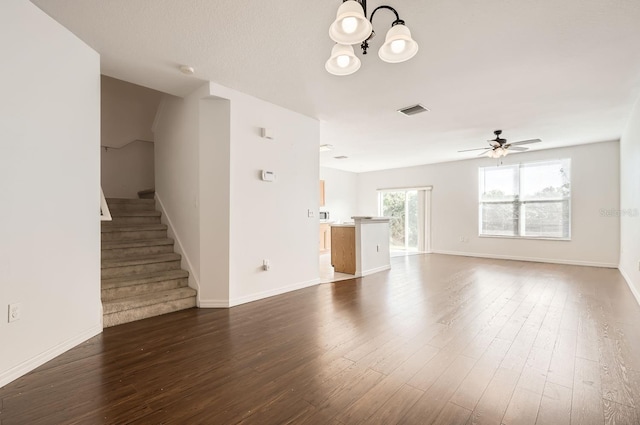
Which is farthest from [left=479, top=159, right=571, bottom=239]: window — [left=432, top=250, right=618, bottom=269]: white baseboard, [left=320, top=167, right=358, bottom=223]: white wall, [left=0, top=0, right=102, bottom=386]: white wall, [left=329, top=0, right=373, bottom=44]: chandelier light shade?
[left=0, top=0, right=102, bottom=386]: white wall

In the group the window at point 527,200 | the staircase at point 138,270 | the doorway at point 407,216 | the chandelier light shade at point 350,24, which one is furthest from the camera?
the doorway at point 407,216

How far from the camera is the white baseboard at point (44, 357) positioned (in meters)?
1.92

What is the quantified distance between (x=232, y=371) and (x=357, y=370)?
2.98 feet

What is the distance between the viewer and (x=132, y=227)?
13.5 feet

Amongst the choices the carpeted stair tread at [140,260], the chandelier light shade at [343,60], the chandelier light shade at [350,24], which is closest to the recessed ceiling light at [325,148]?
the carpeted stair tread at [140,260]

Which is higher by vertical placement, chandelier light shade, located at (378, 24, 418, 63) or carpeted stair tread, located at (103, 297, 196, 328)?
chandelier light shade, located at (378, 24, 418, 63)

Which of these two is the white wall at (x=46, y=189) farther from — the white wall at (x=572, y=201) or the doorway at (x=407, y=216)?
the white wall at (x=572, y=201)

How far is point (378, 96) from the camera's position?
371 cm

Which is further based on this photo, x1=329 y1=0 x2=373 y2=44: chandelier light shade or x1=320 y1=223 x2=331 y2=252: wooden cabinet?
x1=320 y1=223 x2=331 y2=252: wooden cabinet

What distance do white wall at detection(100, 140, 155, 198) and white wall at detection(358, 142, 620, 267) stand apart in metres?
6.92

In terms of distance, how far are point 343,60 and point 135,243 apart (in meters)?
3.66

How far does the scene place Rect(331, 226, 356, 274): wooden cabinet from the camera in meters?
5.36

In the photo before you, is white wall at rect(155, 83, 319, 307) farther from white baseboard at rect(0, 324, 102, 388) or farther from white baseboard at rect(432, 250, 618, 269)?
white baseboard at rect(432, 250, 618, 269)

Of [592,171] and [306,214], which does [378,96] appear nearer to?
[306,214]
